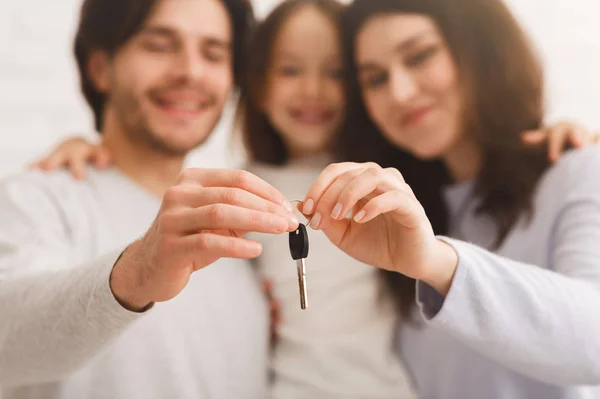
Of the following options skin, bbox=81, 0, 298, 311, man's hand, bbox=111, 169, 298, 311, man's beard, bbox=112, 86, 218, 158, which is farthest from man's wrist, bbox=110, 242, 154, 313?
man's beard, bbox=112, 86, 218, 158

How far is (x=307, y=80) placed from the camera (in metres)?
0.86

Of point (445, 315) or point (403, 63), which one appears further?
point (403, 63)

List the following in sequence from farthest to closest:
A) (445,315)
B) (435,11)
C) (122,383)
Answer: (435,11), (122,383), (445,315)

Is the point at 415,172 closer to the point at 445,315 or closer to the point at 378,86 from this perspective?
the point at 378,86

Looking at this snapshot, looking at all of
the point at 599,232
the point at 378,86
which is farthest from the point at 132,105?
the point at 599,232

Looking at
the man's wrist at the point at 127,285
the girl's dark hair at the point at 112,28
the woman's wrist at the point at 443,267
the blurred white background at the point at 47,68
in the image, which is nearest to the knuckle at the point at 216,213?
the man's wrist at the point at 127,285

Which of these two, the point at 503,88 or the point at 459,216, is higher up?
the point at 503,88

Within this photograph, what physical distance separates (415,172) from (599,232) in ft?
1.01

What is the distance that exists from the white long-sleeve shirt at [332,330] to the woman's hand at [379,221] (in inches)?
9.5

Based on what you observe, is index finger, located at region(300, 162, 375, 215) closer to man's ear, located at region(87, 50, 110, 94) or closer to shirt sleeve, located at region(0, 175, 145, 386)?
shirt sleeve, located at region(0, 175, 145, 386)

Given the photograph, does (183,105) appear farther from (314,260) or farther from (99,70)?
(314,260)

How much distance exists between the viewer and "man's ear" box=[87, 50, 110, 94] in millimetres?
906

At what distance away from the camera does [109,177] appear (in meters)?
0.82

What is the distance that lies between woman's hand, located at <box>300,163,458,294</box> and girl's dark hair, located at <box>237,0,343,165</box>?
17.5 inches
